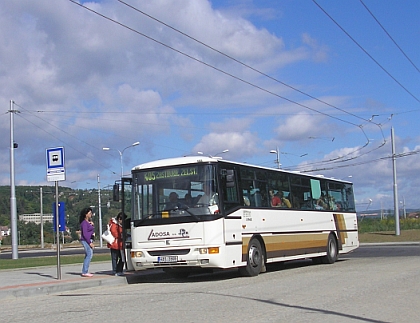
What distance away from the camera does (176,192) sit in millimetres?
16203

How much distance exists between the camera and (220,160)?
54.1 feet

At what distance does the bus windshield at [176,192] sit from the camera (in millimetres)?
15969

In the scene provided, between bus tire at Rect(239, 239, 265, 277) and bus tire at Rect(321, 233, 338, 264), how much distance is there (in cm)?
536

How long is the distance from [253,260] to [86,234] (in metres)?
4.52

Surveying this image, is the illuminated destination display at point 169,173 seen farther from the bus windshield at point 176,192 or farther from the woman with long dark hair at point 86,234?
the woman with long dark hair at point 86,234

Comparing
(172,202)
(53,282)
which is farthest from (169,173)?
(53,282)

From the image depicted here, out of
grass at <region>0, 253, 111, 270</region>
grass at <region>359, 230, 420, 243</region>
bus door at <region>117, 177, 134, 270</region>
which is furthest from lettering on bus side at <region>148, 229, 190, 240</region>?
grass at <region>359, 230, 420, 243</region>

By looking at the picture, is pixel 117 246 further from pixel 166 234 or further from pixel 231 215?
pixel 231 215

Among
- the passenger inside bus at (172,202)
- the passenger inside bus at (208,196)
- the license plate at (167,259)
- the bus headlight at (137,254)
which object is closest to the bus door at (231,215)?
the passenger inside bus at (208,196)

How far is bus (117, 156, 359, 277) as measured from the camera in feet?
52.1

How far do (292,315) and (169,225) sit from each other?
7.09 m

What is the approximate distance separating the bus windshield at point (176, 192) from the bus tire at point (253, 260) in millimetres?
2036

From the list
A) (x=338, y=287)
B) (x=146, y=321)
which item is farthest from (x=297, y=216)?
(x=146, y=321)

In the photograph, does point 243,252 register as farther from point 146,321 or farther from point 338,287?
point 146,321
